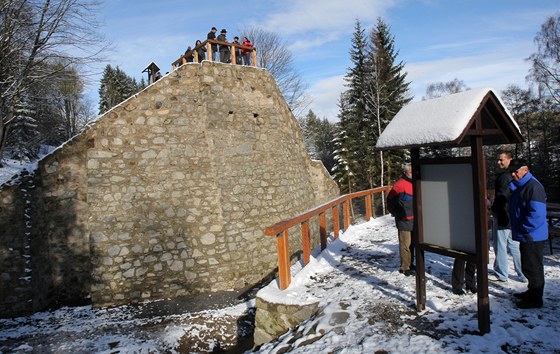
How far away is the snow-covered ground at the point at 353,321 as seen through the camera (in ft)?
11.3

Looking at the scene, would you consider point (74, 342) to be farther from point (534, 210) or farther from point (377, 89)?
point (377, 89)

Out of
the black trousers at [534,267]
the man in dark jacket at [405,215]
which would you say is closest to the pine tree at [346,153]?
the man in dark jacket at [405,215]

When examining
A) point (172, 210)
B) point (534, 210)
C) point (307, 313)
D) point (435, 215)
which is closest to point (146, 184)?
point (172, 210)

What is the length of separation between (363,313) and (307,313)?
0.71 meters

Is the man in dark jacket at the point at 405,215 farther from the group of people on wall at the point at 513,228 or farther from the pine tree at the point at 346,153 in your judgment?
the pine tree at the point at 346,153

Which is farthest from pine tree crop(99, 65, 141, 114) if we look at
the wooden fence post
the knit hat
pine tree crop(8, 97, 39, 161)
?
the knit hat

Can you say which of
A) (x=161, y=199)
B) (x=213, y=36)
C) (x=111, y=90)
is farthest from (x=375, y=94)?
(x=111, y=90)

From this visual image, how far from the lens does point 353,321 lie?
4.06 meters

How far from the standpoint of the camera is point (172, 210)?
26.0 feet

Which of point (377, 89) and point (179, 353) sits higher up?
point (377, 89)

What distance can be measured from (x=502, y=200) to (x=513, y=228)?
31.0 inches

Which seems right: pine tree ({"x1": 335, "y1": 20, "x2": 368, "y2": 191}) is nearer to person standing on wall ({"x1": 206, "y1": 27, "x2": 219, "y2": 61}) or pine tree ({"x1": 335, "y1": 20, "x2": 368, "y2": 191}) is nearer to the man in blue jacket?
person standing on wall ({"x1": 206, "y1": 27, "x2": 219, "y2": 61})

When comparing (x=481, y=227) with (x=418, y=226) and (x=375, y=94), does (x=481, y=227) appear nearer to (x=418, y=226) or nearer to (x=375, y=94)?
(x=418, y=226)

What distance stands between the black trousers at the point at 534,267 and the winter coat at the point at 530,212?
86 millimetres
